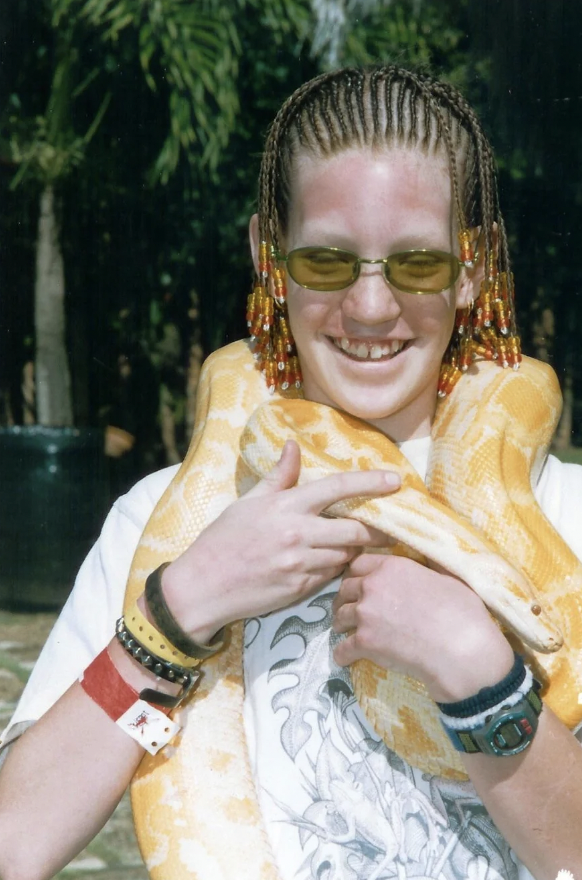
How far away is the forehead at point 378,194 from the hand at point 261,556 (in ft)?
1.12

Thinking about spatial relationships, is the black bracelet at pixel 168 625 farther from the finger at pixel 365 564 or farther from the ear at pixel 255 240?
the ear at pixel 255 240

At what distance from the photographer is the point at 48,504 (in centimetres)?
584

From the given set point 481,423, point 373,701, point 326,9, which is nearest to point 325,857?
point 373,701

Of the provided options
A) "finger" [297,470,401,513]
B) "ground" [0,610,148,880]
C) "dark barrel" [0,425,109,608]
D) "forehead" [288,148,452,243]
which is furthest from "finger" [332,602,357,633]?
"dark barrel" [0,425,109,608]

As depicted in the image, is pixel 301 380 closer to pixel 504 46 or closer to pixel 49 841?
pixel 49 841

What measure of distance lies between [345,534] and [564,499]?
37 centimetres

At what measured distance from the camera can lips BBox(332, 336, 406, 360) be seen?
141 centimetres

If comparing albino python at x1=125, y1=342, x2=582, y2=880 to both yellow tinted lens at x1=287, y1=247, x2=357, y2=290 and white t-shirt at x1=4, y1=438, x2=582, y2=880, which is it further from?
yellow tinted lens at x1=287, y1=247, x2=357, y2=290

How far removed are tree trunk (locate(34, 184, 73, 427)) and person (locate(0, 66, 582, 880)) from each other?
4.36m

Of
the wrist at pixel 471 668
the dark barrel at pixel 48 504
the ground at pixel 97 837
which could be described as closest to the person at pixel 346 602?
the wrist at pixel 471 668

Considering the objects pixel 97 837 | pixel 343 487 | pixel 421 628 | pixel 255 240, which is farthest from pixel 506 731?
pixel 97 837

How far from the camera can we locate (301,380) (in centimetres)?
162

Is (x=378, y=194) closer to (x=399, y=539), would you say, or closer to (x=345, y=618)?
(x=399, y=539)

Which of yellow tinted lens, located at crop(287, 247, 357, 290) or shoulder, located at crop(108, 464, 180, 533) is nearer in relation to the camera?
yellow tinted lens, located at crop(287, 247, 357, 290)
